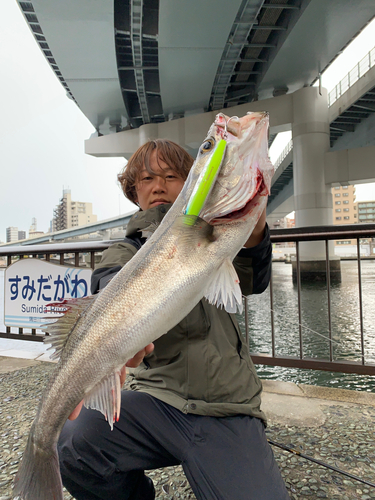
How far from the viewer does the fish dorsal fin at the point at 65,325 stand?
1258 mm

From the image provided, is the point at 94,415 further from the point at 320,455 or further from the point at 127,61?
the point at 127,61

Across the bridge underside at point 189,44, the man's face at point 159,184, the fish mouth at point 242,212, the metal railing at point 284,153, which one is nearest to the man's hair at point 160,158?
the man's face at point 159,184

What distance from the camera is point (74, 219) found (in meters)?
81.0

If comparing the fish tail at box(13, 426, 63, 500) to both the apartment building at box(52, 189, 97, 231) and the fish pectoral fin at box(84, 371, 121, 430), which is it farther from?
the apartment building at box(52, 189, 97, 231)

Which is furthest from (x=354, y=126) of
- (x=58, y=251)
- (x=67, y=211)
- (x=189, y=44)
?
(x=67, y=211)

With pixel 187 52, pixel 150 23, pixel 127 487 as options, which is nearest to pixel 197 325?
pixel 127 487

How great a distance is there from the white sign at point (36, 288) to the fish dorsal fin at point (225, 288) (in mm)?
3128

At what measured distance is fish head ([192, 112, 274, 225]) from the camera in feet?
4.07

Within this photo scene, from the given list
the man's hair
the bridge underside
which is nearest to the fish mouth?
the man's hair

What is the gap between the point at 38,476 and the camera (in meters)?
1.24

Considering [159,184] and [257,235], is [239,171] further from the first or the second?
[159,184]

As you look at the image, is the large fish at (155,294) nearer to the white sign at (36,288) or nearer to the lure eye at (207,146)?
the lure eye at (207,146)

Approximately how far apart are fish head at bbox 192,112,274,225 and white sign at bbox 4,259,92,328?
3.17 meters

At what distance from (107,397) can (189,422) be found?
52 cm
